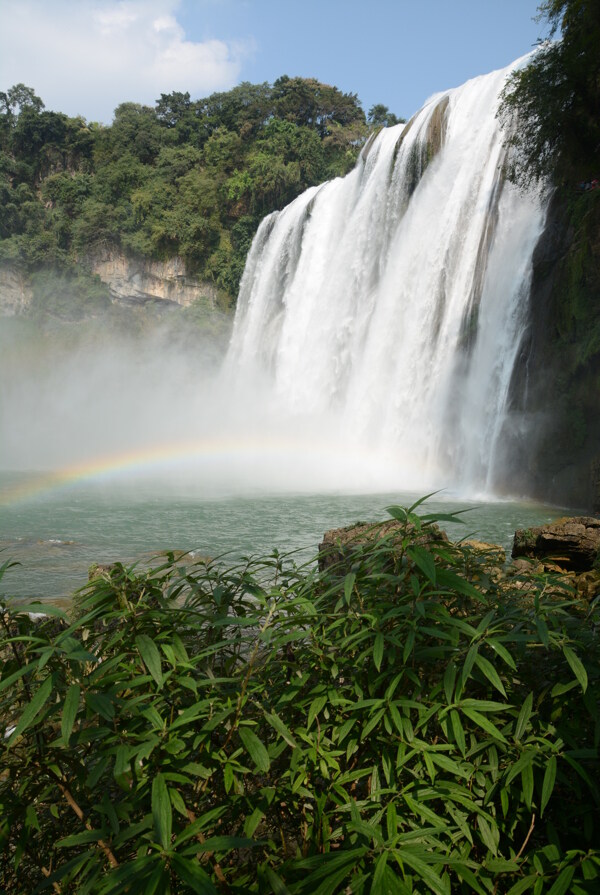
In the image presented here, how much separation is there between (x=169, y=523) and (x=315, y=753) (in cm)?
1091

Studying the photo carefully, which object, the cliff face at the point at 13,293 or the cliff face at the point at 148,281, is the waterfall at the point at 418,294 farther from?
the cliff face at the point at 13,293

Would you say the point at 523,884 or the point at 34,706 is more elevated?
the point at 34,706

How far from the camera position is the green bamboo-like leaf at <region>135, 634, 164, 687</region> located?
1270 millimetres

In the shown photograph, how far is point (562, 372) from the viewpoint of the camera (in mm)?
13484

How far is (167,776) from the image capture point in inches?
47.1

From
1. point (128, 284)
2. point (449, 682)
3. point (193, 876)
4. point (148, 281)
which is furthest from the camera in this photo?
point (128, 284)

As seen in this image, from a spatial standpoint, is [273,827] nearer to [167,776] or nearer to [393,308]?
[167,776]

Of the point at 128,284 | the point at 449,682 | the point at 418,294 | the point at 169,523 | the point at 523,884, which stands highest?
the point at 128,284

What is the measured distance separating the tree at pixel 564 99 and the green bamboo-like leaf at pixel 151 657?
12759 mm

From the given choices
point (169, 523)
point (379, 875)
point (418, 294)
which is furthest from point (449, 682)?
point (418, 294)

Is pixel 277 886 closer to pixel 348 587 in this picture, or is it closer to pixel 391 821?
pixel 391 821

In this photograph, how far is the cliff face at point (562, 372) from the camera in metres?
12.6

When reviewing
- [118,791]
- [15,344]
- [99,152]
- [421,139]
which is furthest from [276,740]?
[99,152]

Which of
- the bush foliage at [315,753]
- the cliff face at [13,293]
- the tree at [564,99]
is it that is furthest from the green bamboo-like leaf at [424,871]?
the cliff face at [13,293]
